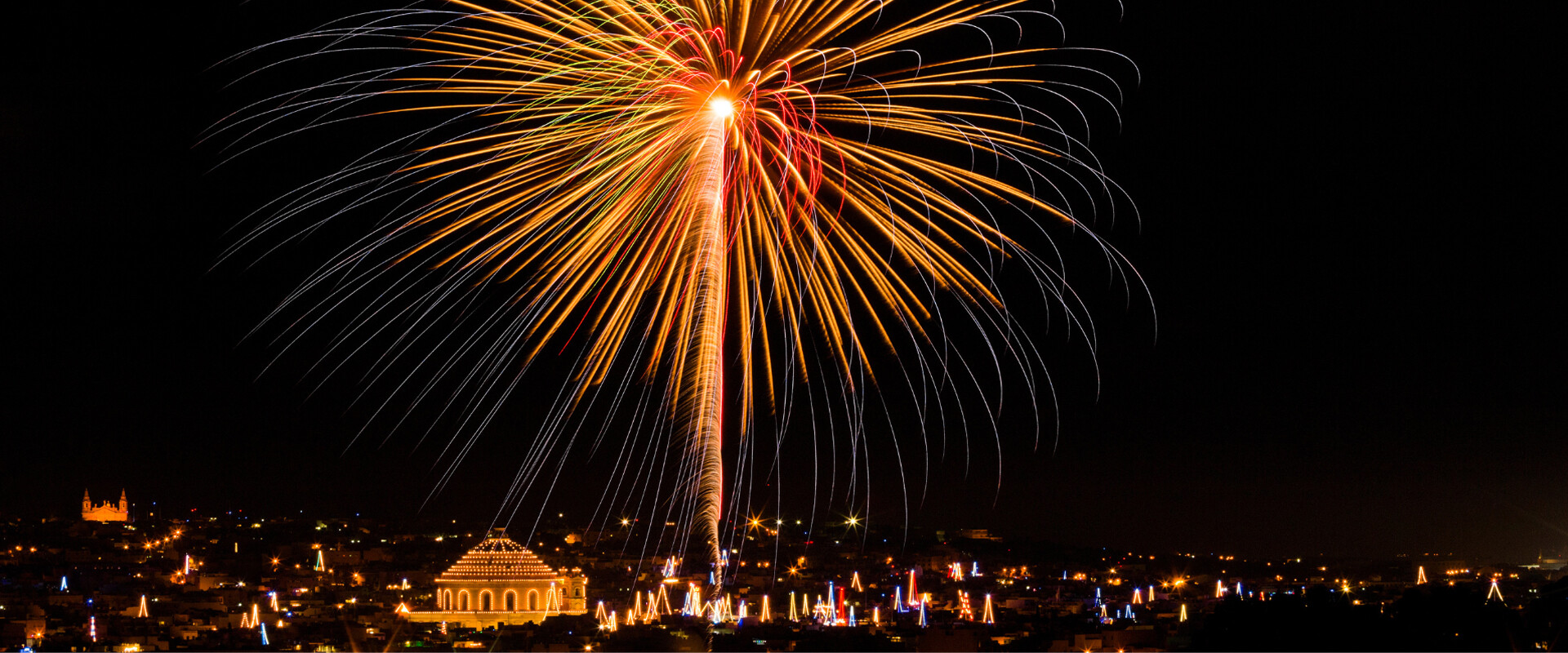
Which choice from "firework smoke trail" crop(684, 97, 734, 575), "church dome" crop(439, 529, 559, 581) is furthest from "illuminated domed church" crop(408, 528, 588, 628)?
"firework smoke trail" crop(684, 97, 734, 575)

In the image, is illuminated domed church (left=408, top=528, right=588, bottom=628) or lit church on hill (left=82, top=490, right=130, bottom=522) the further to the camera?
lit church on hill (left=82, top=490, right=130, bottom=522)

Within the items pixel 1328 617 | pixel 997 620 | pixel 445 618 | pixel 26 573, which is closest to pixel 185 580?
pixel 26 573

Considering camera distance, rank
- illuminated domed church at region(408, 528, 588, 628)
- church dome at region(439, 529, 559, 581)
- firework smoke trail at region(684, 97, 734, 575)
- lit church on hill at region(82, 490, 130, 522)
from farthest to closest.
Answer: lit church on hill at region(82, 490, 130, 522) < church dome at region(439, 529, 559, 581) < illuminated domed church at region(408, 528, 588, 628) < firework smoke trail at region(684, 97, 734, 575)

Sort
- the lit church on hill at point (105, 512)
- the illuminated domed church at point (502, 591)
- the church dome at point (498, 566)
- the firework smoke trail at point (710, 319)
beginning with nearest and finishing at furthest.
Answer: the firework smoke trail at point (710, 319) → the illuminated domed church at point (502, 591) → the church dome at point (498, 566) → the lit church on hill at point (105, 512)

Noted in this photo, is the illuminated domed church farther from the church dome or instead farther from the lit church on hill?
the lit church on hill

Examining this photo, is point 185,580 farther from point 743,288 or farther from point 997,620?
point 743,288

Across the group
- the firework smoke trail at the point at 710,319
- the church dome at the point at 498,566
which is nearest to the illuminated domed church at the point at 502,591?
the church dome at the point at 498,566

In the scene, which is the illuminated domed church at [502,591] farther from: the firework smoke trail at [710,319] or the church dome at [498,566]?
the firework smoke trail at [710,319]

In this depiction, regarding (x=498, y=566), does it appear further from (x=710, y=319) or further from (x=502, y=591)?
(x=710, y=319)

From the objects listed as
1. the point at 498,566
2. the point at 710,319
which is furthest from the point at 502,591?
the point at 710,319
